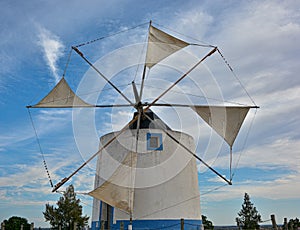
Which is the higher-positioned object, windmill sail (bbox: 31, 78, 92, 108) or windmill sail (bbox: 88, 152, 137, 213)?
windmill sail (bbox: 31, 78, 92, 108)

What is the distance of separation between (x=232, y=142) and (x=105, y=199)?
17.8 ft

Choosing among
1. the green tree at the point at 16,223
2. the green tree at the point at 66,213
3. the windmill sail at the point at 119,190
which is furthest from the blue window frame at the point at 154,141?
the green tree at the point at 16,223

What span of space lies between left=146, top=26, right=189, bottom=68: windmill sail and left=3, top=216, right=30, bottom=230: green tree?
18559 millimetres

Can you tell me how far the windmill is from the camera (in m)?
12.5

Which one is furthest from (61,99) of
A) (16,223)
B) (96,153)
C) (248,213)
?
(248,213)

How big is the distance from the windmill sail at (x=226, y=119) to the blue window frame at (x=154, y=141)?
6.11 feet

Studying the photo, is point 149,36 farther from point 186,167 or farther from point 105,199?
point 105,199

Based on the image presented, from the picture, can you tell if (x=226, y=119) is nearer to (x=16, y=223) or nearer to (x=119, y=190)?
(x=119, y=190)

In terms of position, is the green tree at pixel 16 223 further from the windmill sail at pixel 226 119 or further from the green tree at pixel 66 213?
the windmill sail at pixel 226 119

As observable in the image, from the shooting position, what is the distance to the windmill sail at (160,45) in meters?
12.9

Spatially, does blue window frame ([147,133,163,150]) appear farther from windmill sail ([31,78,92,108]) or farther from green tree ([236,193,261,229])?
green tree ([236,193,261,229])

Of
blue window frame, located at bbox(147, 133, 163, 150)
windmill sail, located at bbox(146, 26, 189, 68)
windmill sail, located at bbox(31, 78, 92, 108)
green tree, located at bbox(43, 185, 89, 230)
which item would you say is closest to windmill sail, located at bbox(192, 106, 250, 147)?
blue window frame, located at bbox(147, 133, 163, 150)

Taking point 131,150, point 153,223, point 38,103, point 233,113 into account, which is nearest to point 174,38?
point 233,113

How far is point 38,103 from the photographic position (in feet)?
44.7
